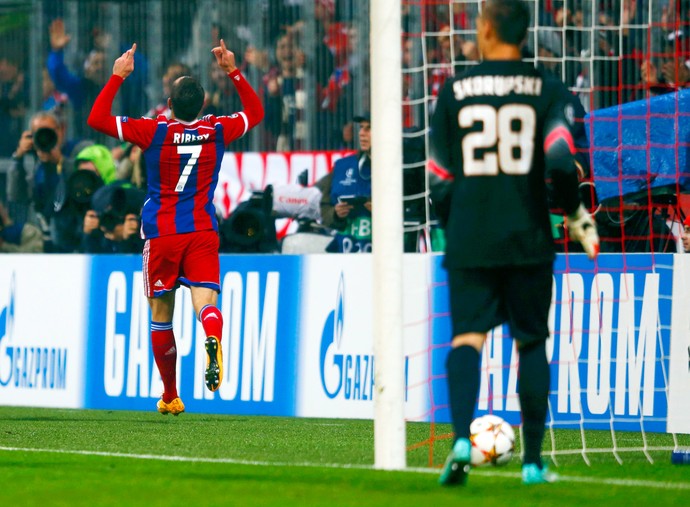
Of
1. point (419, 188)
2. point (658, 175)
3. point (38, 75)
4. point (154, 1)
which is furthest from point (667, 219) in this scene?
point (38, 75)

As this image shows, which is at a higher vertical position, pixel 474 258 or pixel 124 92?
pixel 124 92

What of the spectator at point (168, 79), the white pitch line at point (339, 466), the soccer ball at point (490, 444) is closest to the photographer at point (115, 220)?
the spectator at point (168, 79)

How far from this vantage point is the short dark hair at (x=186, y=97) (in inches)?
342

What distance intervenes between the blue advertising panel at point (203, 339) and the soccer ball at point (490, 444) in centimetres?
403

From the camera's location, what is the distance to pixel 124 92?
1630 cm

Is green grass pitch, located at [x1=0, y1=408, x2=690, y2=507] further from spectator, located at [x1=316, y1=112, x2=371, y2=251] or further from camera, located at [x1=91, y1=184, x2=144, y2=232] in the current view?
camera, located at [x1=91, y1=184, x2=144, y2=232]

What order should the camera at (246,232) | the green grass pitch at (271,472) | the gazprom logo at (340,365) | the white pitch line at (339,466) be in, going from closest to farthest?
the green grass pitch at (271,472) → the white pitch line at (339,466) → the gazprom logo at (340,365) → the camera at (246,232)

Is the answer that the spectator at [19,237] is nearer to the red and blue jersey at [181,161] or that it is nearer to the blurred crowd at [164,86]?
the blurred crowd at [164,86]

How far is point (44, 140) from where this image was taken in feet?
49.8

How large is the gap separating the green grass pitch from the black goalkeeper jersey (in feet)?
3.05

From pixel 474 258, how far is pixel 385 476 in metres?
0.99

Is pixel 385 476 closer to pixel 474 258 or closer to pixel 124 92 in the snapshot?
pixel 474 258

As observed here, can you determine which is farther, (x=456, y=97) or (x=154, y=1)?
(x=154, y=1)

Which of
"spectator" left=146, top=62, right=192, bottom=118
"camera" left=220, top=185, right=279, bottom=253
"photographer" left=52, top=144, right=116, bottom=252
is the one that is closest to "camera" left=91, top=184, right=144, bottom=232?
"photographer" left=52, top=144, right=116, bottom=252
